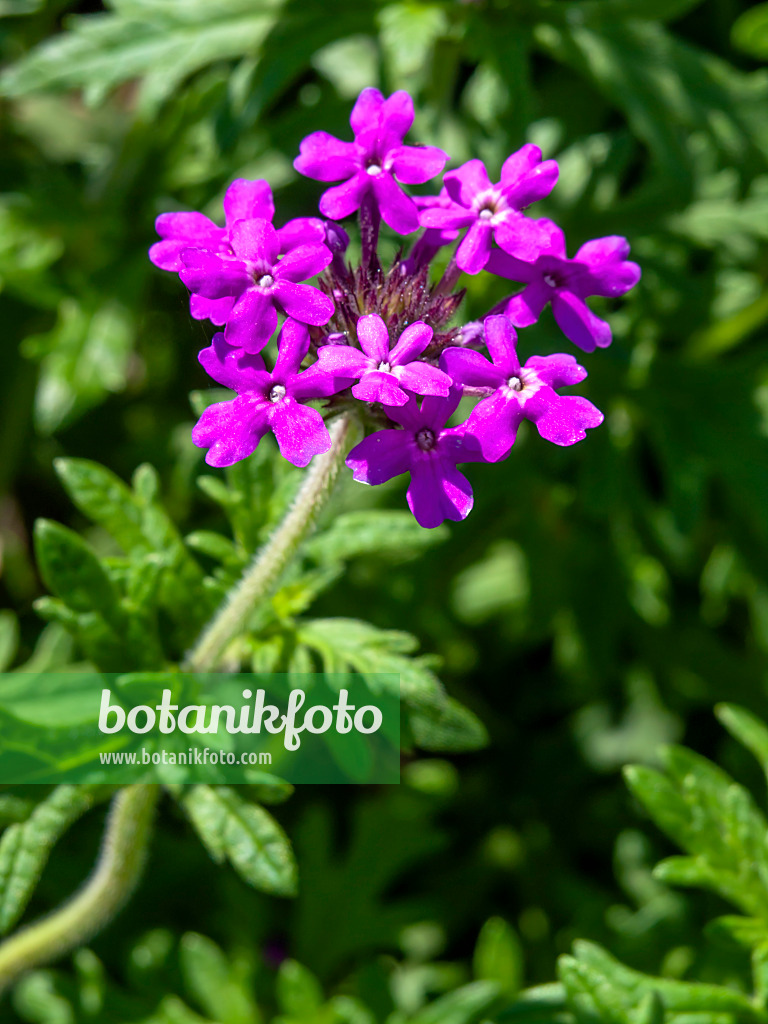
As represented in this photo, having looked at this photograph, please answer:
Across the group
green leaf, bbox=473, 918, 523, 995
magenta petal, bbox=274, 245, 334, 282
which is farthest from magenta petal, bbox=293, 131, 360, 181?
green leaf, bbox=473, 918, 523, 995

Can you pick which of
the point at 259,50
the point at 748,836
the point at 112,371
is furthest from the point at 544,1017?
the point at 259,50

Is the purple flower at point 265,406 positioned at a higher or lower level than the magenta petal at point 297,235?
lower

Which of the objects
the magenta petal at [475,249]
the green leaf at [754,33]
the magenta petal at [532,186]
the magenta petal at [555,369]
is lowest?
the magenta petal at [555,369]

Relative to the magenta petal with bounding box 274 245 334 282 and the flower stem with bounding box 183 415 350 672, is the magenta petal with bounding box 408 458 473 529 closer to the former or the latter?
the flower stem with bounding box 183 415 350 672

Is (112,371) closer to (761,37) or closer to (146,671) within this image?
(146,671)

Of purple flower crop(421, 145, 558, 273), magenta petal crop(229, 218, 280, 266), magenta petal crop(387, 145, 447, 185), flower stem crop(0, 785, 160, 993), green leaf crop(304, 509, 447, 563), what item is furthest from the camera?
flower stem crop(0, 785, 160, 993)

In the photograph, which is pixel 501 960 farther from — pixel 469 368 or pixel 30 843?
pixel 469 368

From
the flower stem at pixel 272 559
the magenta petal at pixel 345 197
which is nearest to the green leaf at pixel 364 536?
the flower stem at pixel 272 559

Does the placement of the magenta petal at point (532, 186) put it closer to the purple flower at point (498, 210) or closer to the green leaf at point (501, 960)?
the purple flower at point (498, 210)
